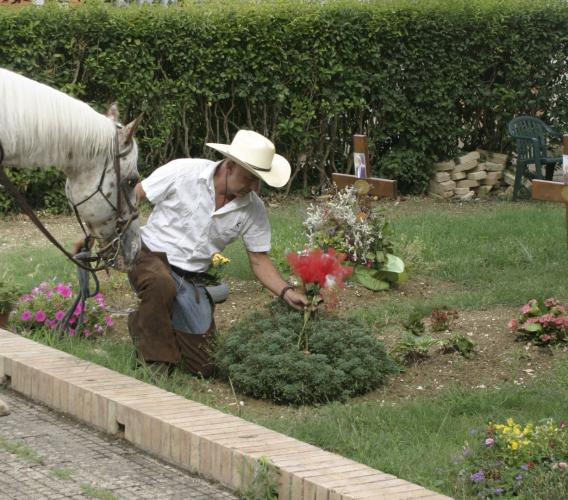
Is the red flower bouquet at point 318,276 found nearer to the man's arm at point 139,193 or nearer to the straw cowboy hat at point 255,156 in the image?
the straw cowboy hat at point 255,156

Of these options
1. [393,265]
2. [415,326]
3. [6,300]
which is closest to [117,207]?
[6,300]

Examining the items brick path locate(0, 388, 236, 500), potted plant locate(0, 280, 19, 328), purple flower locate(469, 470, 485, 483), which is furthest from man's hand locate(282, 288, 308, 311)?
potted plant locate(0, 280, 19, 328)

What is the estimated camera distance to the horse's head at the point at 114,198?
235 inches

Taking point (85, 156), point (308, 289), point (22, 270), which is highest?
point (85, 156)

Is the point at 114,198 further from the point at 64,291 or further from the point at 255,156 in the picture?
the point at 64,291

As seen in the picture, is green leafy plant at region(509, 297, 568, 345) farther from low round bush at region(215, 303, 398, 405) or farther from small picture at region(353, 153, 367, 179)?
small picture at region(353, 153, 367, 179)

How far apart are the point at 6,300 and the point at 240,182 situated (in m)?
1.94

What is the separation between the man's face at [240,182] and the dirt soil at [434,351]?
1.09 meters

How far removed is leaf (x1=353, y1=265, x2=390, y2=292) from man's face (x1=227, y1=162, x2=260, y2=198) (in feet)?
6.95

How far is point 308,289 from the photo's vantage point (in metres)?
6.26

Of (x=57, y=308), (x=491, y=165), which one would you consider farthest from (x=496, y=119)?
(x=57, y=308)

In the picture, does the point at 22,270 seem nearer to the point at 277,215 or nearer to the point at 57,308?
the point at 57,308

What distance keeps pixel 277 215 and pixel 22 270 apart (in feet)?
11.7

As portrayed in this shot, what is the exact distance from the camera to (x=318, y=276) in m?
6.14
